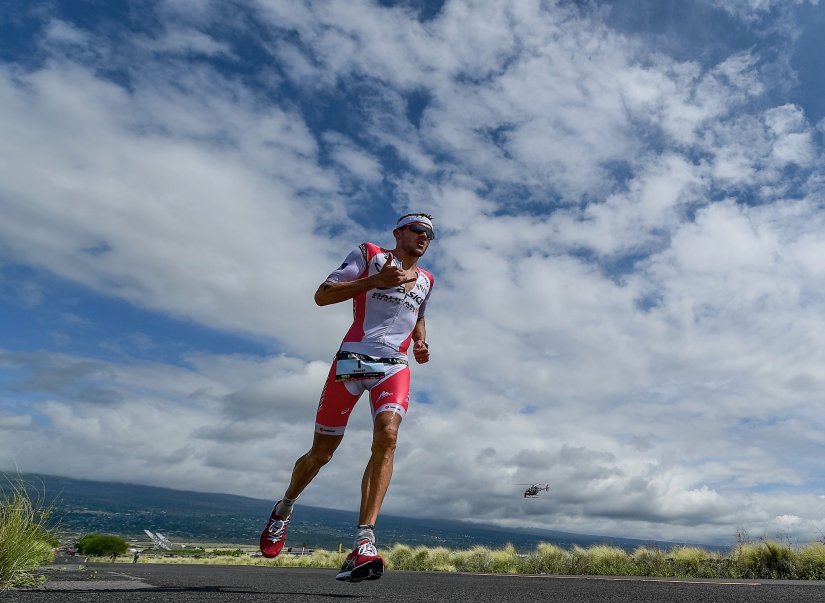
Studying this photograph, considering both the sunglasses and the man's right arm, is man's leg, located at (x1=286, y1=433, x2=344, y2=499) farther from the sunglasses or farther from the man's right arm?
the sunglasses

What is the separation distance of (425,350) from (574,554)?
11.1 m

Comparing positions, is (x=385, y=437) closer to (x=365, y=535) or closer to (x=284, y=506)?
(x=365, y=535)

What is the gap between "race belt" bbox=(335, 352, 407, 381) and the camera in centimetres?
482

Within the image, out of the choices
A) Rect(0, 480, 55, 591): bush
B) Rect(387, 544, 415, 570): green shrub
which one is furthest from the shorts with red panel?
Rect(387, 544, 415, 570): green shrub

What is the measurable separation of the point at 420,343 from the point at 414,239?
40.4 inches

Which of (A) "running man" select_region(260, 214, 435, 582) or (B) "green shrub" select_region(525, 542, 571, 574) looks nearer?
(A) "running man" select_region(260, 214, 435, 582)

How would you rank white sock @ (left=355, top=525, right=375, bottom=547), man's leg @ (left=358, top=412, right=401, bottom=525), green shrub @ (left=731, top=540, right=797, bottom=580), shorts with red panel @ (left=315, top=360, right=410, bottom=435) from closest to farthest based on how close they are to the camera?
white sock @ (left=355, top=525, right=375, bottom=547) → man's leg @ (left=358, top=412, right=401, bottom=525) → shorts with red panel @ (left=315, top=360, right=410, bottom=435) → green shrub @ (left=731, top=540, right=797, bottom=580)

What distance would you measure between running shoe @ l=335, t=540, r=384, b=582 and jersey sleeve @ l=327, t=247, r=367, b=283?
1986 mm

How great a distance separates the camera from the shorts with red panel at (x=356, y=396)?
472cm

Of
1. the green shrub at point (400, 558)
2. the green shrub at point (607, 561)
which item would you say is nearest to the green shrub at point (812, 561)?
the green shrub at point (607, 561)

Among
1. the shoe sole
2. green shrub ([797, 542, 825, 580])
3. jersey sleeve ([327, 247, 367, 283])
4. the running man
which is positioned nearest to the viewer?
the shoe sole

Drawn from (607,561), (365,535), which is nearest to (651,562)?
(607,561)

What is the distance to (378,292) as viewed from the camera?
16.3ft

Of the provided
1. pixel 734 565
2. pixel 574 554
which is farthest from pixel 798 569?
pixel 574 554
